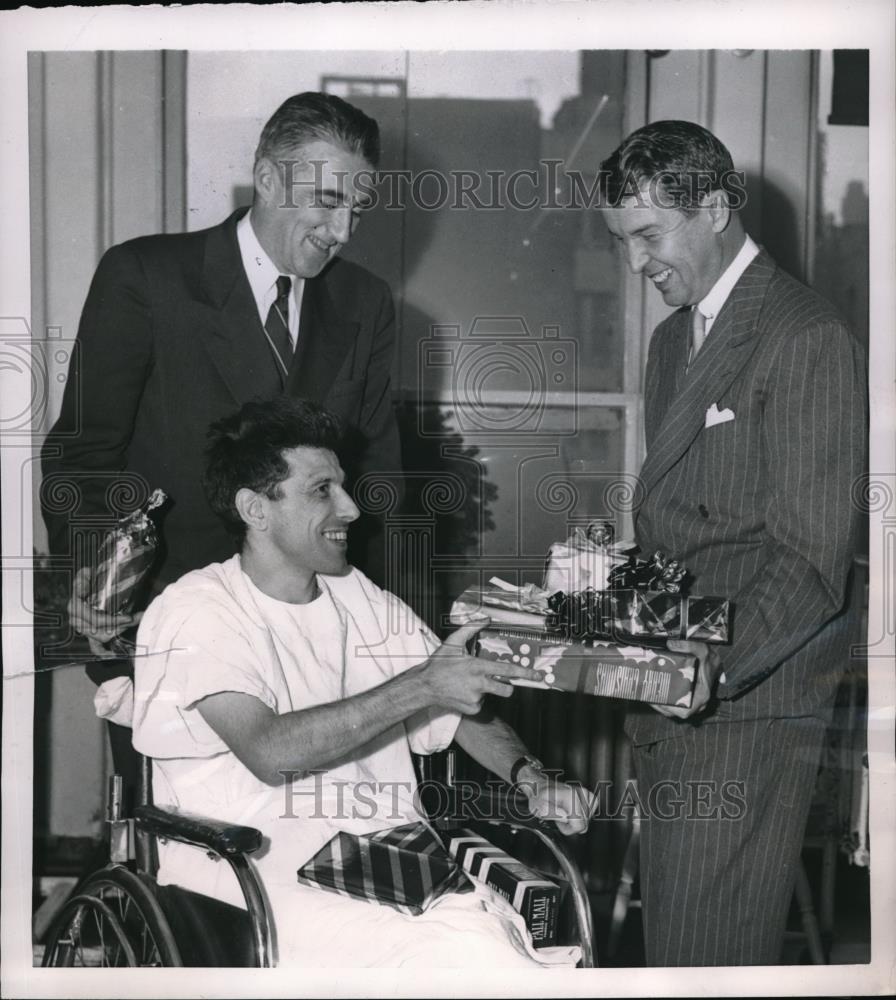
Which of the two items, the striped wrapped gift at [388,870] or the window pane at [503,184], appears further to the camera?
the window pane at [503,184]

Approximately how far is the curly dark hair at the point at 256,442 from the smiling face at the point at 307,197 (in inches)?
11.5

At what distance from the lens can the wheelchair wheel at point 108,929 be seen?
6.83 ft

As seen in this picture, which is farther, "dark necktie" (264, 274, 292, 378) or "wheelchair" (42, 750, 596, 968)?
"dark necktie" (264, 274, 292, 378)

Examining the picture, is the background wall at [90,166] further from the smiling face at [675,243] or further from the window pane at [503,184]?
the smiling face at [675,243]

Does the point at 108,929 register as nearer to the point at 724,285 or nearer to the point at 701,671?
the point at 701,671

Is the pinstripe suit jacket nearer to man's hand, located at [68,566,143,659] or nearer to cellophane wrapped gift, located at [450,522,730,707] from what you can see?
cellophane wrapped gift, located at [450,522,730,707]

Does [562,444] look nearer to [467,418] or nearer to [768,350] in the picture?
[467,418]

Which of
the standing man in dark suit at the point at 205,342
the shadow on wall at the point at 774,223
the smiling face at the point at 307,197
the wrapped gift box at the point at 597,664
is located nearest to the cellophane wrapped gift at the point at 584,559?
the wrapped gift box at the point at 597,664

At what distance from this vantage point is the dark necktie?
2238 millimetres

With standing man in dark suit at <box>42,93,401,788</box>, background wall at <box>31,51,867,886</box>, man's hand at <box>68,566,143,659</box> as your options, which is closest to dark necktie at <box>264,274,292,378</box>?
standing man in dark suit at <box>42,93,401,788</box>

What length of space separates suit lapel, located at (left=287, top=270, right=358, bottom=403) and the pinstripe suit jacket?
2.14 feet

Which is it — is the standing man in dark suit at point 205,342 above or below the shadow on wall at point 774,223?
below

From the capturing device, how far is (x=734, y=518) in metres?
2.23

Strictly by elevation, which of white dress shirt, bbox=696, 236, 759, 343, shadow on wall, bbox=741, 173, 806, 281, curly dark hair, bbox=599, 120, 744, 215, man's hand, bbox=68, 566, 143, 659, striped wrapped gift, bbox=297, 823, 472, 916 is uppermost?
curly dark hair, bbox=599, 120, 744, 215
